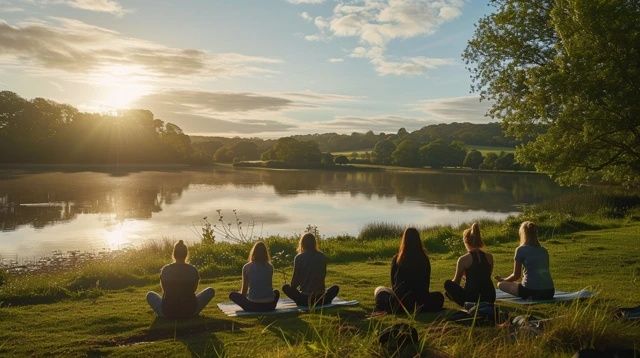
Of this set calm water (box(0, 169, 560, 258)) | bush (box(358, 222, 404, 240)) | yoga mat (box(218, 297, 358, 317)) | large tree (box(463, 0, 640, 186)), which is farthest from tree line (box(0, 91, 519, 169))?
yoga mat (box(218, 297, 358, 317))

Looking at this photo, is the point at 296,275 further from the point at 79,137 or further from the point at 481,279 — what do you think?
the point at 79,137

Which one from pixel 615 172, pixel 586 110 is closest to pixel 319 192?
pixel 615 172

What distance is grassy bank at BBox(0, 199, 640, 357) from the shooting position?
6812 mm

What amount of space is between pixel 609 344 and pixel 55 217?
107ft

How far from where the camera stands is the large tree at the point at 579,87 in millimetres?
17062

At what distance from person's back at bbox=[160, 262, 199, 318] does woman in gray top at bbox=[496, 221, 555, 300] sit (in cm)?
572

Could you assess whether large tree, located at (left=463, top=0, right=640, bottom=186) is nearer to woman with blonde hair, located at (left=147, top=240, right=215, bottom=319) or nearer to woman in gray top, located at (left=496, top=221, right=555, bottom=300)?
woman in gray top, located at (left=496, top=221, right=555, bottom=300)

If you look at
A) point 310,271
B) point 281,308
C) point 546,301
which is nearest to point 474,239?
point 546,301

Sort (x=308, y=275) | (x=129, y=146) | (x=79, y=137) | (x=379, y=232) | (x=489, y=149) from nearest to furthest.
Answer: (x=308, y=275)
(x=379, y=232)
(x=79, y=137)
(x=129, y=146)
(x=489, y=149)

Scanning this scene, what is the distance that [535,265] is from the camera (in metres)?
10.0

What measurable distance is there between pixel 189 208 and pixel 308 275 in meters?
31.6

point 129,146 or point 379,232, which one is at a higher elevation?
point 129,146

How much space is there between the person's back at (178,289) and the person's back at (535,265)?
570 centimetres

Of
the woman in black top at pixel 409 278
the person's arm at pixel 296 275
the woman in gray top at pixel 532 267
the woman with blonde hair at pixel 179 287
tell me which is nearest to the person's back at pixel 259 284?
the person's arm at pixel 296 275
